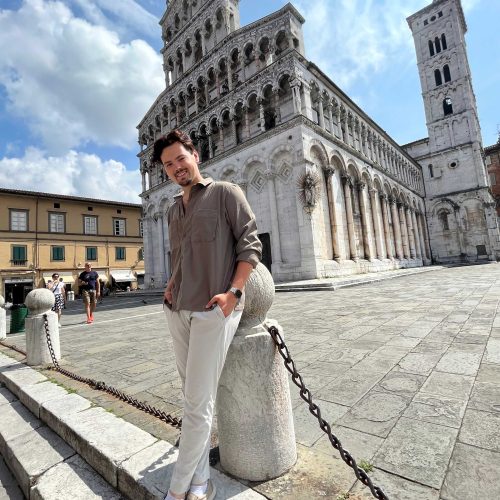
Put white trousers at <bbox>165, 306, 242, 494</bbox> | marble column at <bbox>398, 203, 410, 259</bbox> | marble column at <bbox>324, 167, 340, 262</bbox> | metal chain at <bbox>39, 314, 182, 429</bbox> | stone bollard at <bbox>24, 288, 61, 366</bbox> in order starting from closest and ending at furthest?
white trousers at <bbox>165, 306, 242, 494</bbox> < metal chain at <bbox>39, 314, 182, 429</bbox> < stone bollard at <bbox>24, 288, 61, 366</bbox> < marble column at <bbox>324, 167, 340, 262</bbox> < marble column at <bbox>398, 203, 410, 259</bbox>

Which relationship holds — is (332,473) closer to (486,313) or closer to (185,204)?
(185,204)

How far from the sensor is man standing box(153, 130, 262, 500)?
156 centimetres

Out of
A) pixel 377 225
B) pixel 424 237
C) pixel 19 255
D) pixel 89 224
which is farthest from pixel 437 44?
pixel 19 255

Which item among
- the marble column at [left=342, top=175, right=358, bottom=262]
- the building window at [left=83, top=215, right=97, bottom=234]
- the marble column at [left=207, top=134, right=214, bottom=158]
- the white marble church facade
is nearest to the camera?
the white marble church facade

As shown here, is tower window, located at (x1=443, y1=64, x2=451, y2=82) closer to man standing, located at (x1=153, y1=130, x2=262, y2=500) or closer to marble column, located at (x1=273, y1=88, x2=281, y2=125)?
marble column, located at (x1=273, y1=88, x2=281, y2=125)

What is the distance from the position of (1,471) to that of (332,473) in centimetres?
277

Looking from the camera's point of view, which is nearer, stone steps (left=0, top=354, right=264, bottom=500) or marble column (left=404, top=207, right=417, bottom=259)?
stone steps (left=0, top=354, right=264, bottom=500)

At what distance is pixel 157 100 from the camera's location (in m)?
29.0

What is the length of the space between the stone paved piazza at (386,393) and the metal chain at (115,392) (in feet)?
0.25

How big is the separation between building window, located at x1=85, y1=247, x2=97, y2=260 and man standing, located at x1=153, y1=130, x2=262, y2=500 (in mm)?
36625

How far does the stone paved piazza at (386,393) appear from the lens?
1.72 m

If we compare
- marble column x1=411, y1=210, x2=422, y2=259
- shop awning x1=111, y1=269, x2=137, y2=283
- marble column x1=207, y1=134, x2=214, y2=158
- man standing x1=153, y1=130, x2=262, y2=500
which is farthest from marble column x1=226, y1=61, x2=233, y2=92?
marble column x1=411, y1=210, x2=422, y2=259

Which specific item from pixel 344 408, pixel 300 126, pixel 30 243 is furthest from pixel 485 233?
pixel 30 243

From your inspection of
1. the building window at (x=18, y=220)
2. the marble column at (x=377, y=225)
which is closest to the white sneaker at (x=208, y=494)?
the marble column at (x=377, y=225)
